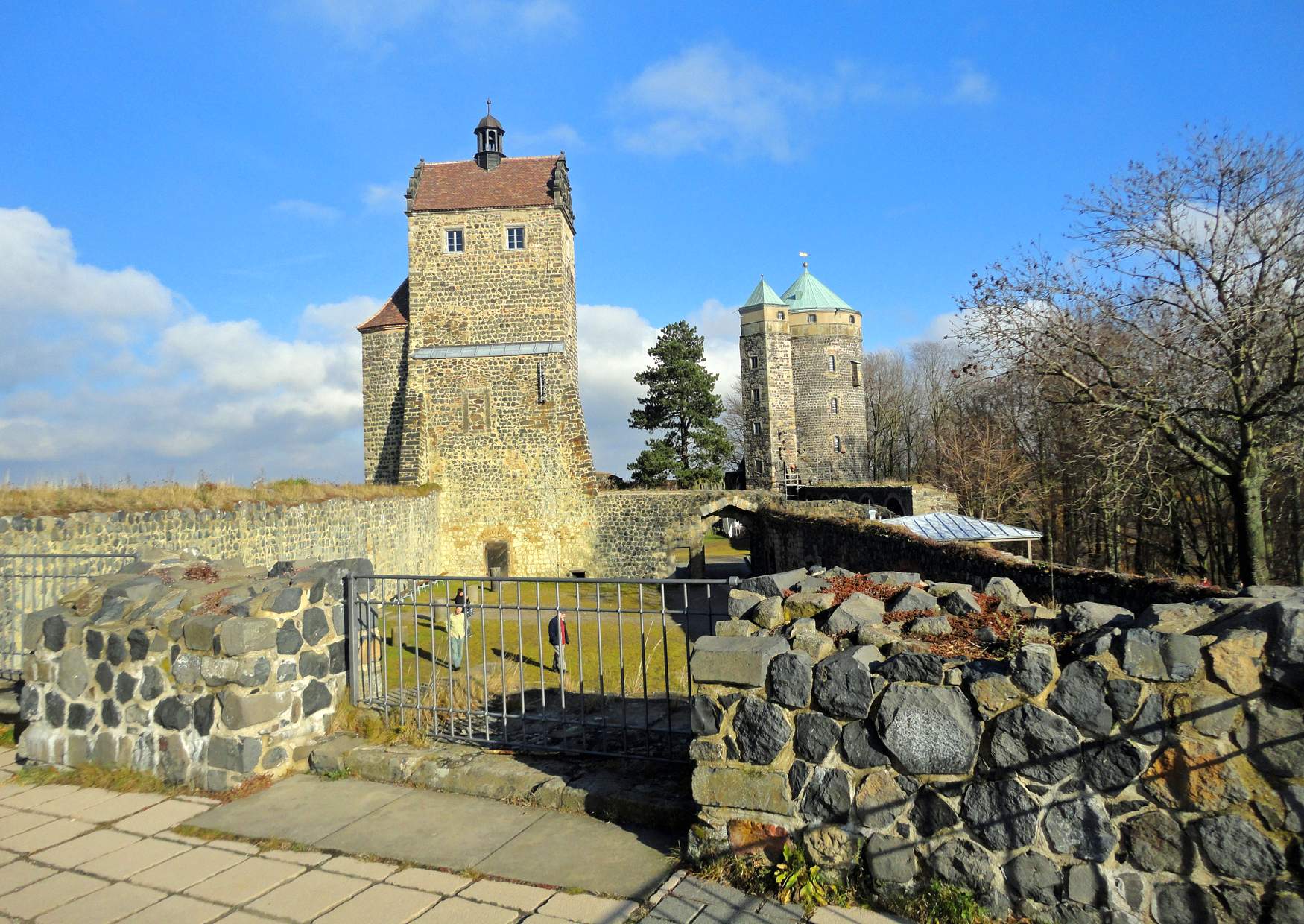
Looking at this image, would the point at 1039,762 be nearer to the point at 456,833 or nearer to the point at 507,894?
the point at 507,894

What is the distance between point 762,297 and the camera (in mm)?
51312

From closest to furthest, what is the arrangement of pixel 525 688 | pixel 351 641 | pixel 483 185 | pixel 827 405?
pixel 351 641
pixel 525 688
pixel 483 185
pixel 827 405

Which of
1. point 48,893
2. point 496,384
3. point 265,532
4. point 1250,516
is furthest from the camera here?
point 496,384

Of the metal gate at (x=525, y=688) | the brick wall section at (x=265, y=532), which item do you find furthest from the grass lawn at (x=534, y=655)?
the brick wall section at (x=265, y=532)

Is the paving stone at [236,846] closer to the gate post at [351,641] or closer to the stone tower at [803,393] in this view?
the gate post at [351,641]

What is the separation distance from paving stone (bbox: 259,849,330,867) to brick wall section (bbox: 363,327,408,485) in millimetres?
23682

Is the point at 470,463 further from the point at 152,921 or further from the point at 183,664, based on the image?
the point at 152,921

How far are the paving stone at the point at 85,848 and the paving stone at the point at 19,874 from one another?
6cm

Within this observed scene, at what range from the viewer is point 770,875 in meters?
3.57

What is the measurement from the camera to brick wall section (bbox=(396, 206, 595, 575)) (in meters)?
25.3

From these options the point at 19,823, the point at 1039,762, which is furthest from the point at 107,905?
the point at 1039,762

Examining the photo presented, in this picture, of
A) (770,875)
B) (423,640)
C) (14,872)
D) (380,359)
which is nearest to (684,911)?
(770,875)

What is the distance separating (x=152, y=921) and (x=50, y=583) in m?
7.99

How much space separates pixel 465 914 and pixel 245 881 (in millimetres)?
1209
